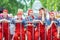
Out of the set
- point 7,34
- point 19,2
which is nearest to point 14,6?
point 19,2

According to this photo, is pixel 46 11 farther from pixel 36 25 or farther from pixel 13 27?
pixel 13 27

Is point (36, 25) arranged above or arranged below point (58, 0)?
below

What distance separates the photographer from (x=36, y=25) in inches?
123

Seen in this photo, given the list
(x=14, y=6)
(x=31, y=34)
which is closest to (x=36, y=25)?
(x=31, y=34)

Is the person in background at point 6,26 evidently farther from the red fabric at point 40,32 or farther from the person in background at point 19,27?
the red fabric at point 40,32

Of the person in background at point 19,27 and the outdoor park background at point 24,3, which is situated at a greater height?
the outdoor park background at point 24,3

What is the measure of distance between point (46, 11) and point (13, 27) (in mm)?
372

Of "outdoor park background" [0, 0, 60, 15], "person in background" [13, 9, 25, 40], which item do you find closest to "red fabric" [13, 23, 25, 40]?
"person in background" [13, 9, 25, 40]

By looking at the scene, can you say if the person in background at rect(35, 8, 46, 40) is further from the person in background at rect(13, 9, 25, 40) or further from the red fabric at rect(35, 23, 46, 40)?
the person in background at rect(13, 9, 25, 40)

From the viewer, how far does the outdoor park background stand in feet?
10.2

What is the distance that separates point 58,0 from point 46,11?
166 millimetres

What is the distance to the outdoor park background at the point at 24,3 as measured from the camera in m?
3.11

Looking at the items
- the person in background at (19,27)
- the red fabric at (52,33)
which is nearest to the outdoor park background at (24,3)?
the person in background at (19,27)

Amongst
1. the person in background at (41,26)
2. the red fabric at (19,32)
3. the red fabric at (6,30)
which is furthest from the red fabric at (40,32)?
the red fabric at (6,30)
